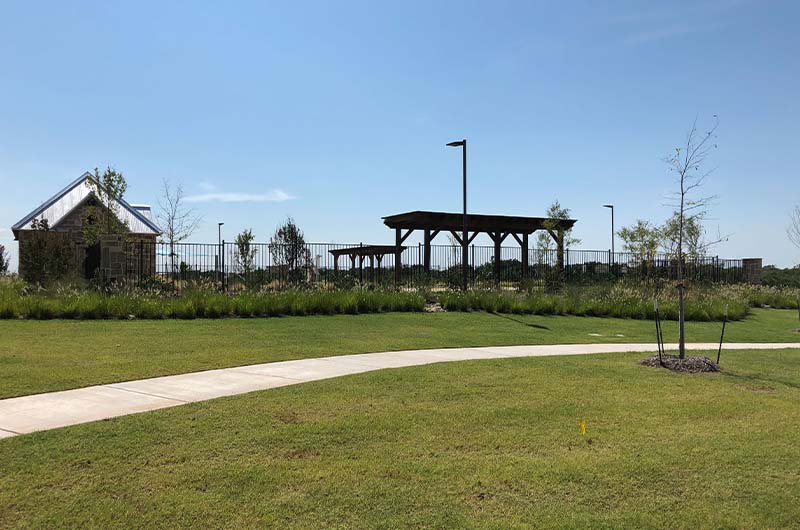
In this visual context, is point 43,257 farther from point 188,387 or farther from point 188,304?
point 188,387

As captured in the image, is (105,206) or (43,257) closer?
(43,257)

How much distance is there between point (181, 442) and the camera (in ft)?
17.2

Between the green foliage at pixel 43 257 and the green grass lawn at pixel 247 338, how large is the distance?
7293mm

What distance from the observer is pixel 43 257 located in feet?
69.3

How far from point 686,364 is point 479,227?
60.9 feet

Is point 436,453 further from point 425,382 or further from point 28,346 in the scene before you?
point 28,346

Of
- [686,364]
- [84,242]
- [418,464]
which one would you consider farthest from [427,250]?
[418,464]

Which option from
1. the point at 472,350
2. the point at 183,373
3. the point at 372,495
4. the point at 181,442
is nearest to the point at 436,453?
the point at 372,495

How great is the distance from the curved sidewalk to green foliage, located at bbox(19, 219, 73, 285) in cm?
1412

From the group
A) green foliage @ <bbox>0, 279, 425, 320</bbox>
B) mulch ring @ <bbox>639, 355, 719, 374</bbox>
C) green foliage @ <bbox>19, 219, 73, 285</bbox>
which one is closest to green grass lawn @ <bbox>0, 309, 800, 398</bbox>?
green foliage @ <bbox>0, 279, 425, 320</bbox>

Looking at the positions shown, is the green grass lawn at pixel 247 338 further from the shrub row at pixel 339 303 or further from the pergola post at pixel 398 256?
the pergola post at pixel 398 256

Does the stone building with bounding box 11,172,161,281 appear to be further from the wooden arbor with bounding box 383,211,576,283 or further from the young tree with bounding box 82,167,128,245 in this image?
the wooden arbor with bounding box 383,211,576,283

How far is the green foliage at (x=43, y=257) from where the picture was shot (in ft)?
68.1

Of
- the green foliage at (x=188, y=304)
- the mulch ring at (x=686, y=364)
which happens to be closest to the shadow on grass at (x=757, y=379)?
the mulch ring at (x=686, y=364)
